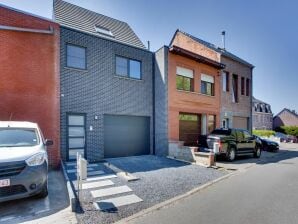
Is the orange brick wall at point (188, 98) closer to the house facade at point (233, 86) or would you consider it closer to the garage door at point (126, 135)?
the house facade at point (233, 86)

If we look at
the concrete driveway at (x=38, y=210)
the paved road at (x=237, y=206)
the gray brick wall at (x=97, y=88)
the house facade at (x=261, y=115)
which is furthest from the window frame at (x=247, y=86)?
the house facade at (x=261, y=115)

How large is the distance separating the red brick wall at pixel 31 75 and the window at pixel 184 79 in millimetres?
8217

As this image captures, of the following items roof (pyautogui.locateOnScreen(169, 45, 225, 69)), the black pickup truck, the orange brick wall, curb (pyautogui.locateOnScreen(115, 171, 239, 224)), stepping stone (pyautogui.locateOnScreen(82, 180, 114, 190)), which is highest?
roof (pyautogui.locateOnScreen(169, 45, 225, 69))

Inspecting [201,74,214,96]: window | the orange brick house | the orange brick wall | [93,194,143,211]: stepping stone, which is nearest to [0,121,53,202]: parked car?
[93,194,143,211]: stepping stone

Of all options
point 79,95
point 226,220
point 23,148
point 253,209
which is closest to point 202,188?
point 253,209

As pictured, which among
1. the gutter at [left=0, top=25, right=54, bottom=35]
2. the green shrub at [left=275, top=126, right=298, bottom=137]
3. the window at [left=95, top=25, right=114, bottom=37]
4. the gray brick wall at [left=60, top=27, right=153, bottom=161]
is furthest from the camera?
the green shrub at [left=275, top=126, right=298, bottom=137]

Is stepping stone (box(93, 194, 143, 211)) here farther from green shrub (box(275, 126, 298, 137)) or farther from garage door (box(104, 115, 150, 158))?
green shrub (box(275, 126, 298, 137))

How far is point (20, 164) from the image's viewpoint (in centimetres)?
585

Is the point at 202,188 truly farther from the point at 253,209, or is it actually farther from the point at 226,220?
the point at 226,220

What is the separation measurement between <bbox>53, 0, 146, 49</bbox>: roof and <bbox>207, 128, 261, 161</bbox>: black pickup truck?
26.4 feet

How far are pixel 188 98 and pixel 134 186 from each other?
404 inches

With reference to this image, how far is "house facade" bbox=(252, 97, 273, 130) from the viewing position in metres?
52.8

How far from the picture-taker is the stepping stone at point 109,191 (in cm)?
699

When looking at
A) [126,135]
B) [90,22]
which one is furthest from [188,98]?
[90,22]
